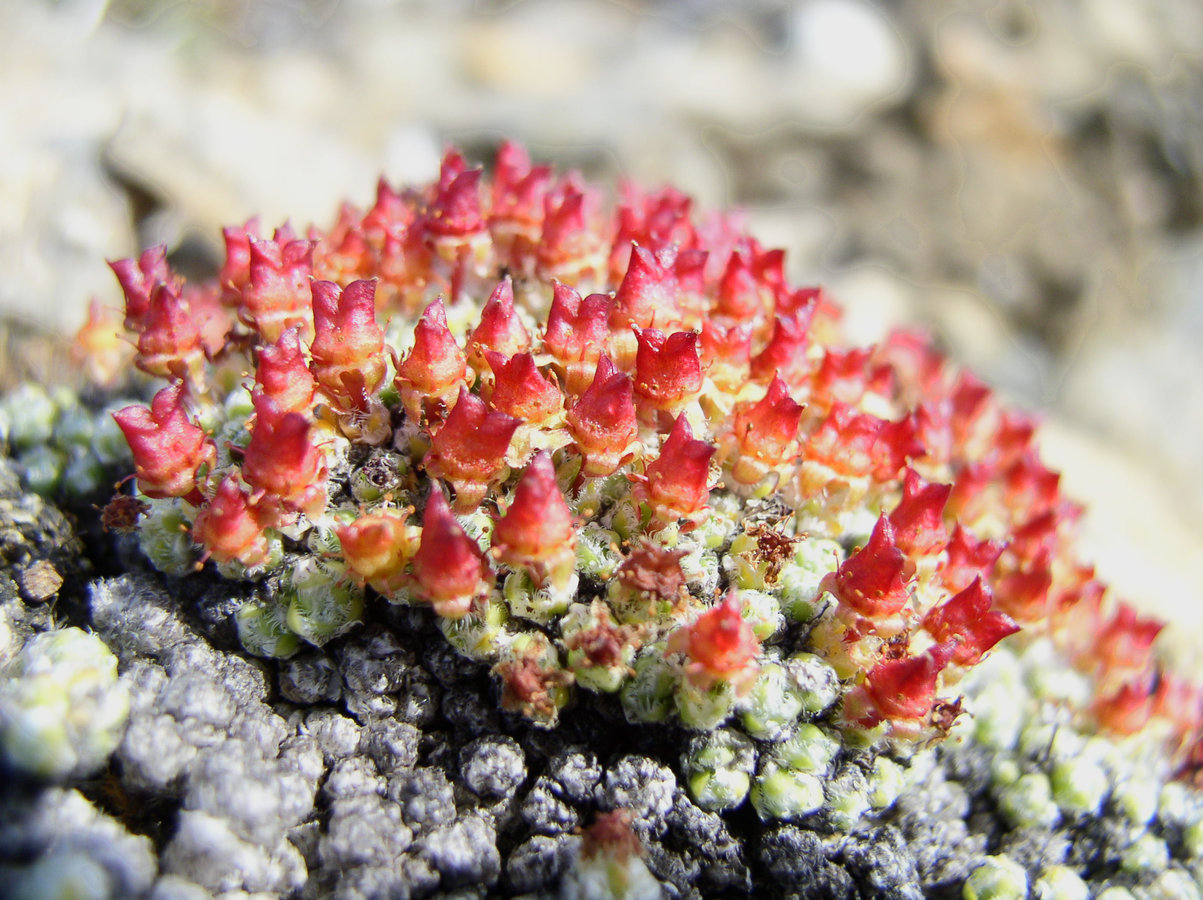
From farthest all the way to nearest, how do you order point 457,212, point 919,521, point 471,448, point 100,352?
point 100,352
point 457,212
point 919,521
point 471,448

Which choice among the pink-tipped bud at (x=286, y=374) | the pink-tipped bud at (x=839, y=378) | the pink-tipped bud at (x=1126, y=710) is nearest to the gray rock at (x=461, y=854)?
the pink-tipped bud at (x=286, y=374)

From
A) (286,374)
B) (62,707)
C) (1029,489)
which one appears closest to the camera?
(62,707)

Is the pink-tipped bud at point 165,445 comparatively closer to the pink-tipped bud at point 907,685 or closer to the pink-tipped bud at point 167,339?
the pink-tipped bud at point 167,339

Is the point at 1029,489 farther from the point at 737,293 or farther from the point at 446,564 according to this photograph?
the point at 446,564

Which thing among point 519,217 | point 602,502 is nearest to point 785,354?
point 602,502

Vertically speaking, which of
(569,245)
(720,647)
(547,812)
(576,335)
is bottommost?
(547,812)

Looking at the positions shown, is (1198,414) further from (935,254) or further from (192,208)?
(192,208)
